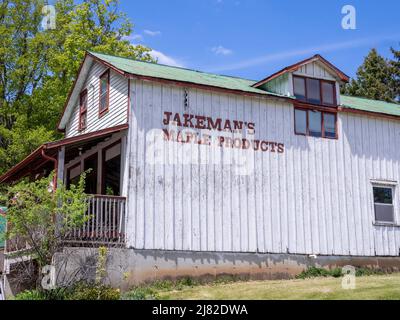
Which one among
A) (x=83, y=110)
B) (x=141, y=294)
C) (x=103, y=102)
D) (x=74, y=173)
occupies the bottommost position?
(x=141, y=294)

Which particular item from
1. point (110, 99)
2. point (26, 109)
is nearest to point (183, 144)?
point (110, 99)

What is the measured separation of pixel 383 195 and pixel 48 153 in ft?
41.1

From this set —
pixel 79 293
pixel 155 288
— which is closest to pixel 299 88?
pixel 155 288

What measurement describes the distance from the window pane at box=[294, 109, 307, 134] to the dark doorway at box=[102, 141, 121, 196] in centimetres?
637

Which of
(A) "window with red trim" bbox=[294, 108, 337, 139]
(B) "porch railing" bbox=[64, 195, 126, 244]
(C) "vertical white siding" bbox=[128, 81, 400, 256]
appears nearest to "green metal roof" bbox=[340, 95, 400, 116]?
(C) "vertical white siding" bbox=[128, 81, 400, 256]

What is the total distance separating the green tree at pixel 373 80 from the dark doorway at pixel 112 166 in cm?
3011

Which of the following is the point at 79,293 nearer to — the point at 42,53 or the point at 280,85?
the point at 280,85

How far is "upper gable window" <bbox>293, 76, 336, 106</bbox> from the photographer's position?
77.9ft

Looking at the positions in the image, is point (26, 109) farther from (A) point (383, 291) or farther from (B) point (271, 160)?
(A) point (383, 291)

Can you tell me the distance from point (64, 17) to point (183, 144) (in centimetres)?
2393

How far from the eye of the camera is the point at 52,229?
1797cm

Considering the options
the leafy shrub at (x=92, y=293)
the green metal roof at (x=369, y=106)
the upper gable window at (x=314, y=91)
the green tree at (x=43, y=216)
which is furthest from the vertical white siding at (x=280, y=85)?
the leafy shrub at (x=92, y=293)

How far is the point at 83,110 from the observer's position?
2592cm
